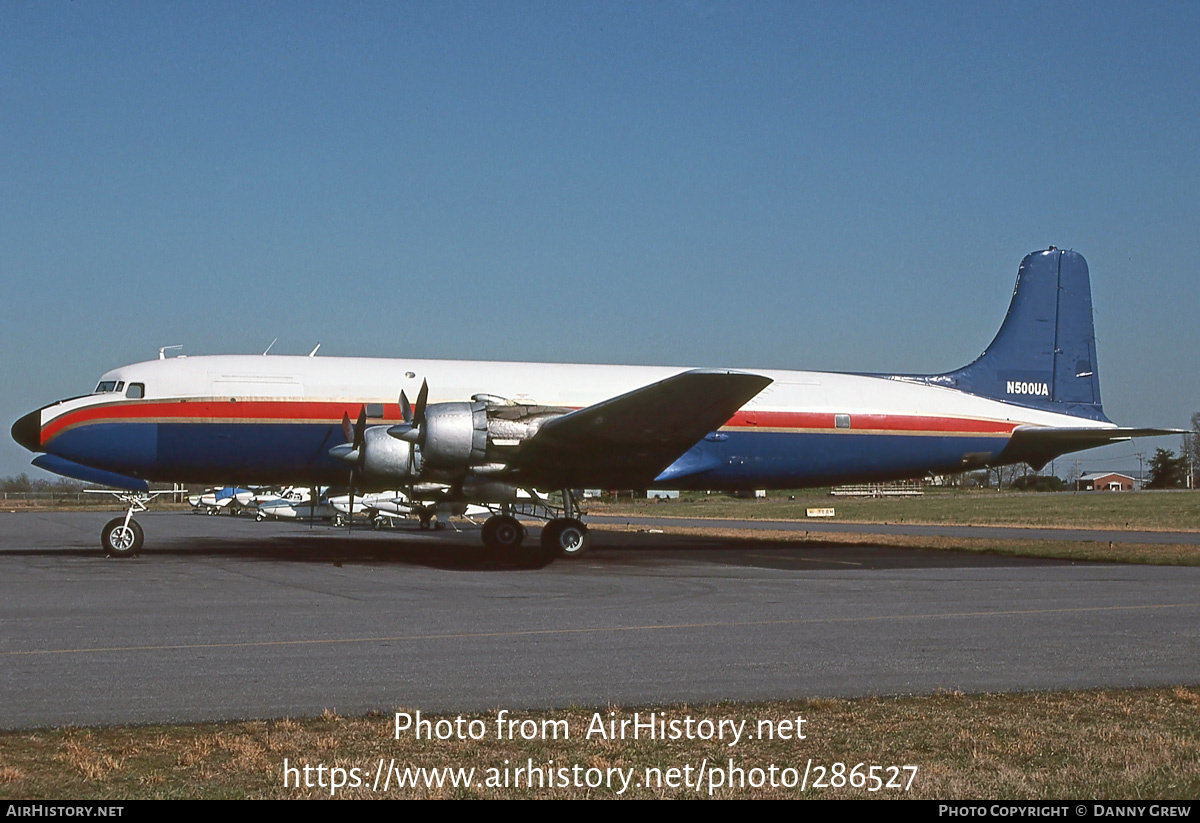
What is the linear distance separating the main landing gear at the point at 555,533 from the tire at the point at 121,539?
756 centimetres

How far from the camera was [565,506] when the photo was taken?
25141mm

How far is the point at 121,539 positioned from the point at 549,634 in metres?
14.8

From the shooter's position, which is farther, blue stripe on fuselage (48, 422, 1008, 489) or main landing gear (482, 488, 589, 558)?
main landing gear (482, 488, 589, 558)

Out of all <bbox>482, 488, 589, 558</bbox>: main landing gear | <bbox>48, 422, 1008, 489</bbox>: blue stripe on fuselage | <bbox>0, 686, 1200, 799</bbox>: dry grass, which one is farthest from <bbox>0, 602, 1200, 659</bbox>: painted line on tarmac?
<bbox>48, 422, 1008, 489</bbox>: blue stripe on fuselage

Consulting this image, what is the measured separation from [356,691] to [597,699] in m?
1.90

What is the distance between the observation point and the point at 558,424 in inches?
834

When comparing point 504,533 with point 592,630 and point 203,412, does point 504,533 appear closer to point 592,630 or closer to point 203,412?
point 203,412

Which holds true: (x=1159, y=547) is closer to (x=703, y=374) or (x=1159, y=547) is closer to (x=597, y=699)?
(x=703, y=374)

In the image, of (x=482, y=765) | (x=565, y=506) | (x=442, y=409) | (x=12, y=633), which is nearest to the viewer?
(x=482, y=765)

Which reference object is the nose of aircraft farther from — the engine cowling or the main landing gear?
the main landing gear

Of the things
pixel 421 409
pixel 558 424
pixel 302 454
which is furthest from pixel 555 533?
pixel 302 454

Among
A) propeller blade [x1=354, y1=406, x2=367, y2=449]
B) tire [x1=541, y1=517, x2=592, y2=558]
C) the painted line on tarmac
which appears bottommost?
the painted line on tarmac

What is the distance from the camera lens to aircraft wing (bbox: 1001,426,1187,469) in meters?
26.8

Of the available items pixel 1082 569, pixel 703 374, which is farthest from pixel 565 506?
pixel 1082 569
